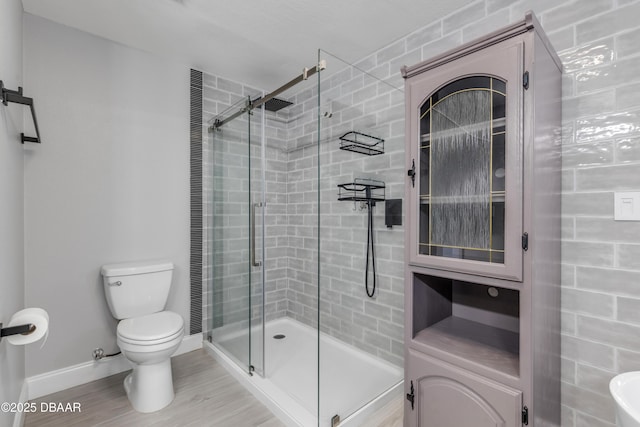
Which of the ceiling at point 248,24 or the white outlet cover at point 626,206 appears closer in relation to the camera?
the white outlet cover at point 626,206

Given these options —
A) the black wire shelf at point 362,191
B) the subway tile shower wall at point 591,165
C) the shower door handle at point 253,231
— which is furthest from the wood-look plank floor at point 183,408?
the black wire shelf at point 362,191

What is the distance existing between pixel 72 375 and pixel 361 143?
100 inches

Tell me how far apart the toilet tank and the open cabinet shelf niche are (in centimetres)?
183

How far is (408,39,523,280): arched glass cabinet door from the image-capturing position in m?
1.22

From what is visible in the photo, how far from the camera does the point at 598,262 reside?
1.40m

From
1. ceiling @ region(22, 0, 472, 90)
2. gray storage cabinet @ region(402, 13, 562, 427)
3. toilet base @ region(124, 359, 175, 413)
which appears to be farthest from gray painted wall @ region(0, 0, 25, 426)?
gray storage cabinet @ region(402, 13, 562, 427)

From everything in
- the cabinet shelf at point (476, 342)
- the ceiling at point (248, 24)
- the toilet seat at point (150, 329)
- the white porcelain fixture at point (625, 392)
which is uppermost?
the ceiling at point (248, 24)

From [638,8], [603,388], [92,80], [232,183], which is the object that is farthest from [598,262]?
[92,80]

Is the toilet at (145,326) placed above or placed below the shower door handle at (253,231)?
below

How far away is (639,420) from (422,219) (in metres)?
0.93

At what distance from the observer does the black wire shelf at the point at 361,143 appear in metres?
1.99

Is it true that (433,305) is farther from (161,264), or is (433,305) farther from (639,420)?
(161,264)

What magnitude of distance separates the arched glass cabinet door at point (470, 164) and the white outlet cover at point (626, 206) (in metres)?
0.54

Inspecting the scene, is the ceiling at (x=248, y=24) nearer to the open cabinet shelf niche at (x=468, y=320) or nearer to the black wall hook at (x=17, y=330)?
the open cabinet shelf niche at (x=468, y=320)
